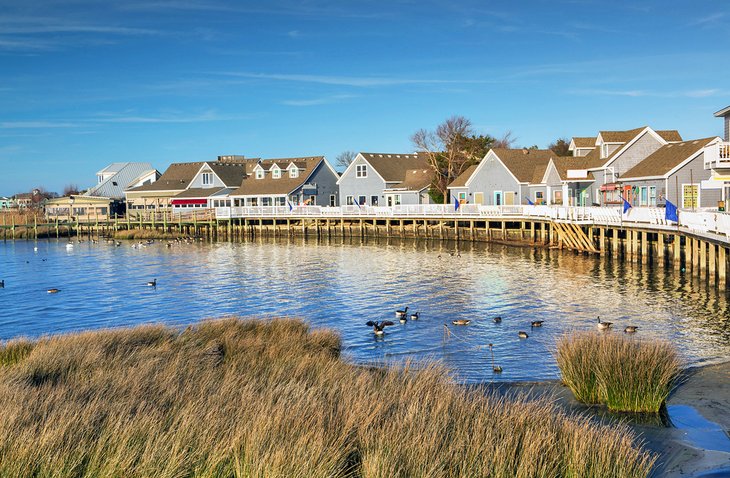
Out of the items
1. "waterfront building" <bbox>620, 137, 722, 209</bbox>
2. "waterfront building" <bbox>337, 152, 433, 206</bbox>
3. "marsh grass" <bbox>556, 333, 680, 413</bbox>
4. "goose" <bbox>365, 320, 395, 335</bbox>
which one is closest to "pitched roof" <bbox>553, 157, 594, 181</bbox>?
"waterfront building" <bbox>620, 137, 722, 209</bbox>

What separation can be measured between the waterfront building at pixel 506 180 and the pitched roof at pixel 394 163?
11.8 metres

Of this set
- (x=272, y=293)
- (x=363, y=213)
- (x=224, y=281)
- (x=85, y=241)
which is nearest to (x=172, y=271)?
(x=224, y=281)

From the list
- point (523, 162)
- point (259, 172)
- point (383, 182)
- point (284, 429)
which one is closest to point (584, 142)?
point (523, 162)

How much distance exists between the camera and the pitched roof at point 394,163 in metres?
80.3

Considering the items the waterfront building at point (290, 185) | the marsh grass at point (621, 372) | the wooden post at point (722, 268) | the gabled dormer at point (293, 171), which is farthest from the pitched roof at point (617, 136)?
the marsh grass at point (621, 372)

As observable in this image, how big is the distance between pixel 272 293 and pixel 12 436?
85.4 ft

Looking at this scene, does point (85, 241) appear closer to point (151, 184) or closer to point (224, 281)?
point (151, 184)

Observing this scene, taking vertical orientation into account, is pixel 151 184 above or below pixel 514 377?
above

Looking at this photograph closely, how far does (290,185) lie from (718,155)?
182 feet

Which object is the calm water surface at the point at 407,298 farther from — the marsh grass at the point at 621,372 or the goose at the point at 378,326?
the marsh grass at the point at 621,372

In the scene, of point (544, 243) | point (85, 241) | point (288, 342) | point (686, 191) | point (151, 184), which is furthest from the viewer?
point (151, 184)

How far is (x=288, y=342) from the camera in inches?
668

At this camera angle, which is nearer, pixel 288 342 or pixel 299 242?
pixel 288 342

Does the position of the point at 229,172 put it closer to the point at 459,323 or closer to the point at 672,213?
the point at 672,213
